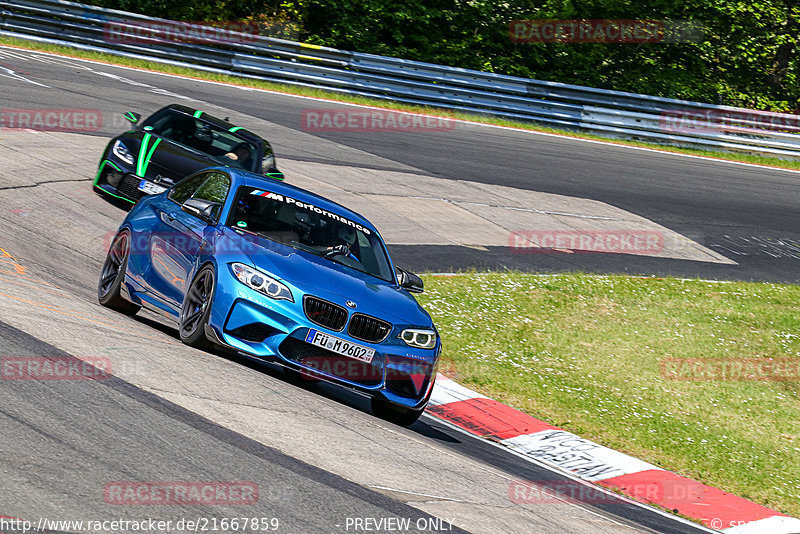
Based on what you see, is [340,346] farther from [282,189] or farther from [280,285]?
[282,189]

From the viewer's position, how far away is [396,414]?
8250mm

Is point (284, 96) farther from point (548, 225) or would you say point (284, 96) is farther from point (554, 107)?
point (548, 225)

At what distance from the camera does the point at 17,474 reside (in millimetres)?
4691

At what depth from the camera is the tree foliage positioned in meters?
30.7

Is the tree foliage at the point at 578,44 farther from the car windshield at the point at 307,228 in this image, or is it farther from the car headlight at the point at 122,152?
the car windshield at the point at 307,228

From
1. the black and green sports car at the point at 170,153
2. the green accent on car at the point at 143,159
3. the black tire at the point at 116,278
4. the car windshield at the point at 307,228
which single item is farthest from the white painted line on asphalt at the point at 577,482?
the green accent on car at the point at 143,159

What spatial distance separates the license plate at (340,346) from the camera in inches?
294

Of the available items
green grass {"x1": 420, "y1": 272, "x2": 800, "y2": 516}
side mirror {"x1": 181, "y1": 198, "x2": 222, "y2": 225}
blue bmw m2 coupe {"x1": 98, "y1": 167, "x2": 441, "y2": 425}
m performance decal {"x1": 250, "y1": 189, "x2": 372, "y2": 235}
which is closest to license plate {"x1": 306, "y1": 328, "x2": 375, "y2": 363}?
blue bmw m2 coupe {"x1": 98, "y1": 167, "x2": 441, "y2": 425}

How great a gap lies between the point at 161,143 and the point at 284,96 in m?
12.3

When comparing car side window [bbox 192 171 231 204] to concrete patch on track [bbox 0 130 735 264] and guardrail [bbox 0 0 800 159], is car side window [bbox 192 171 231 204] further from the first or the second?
guardrail [bbox 0 0 800 159]

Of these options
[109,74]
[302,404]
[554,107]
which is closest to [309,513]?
[302,404]

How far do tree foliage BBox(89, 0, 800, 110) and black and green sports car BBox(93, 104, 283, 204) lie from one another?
16.3m

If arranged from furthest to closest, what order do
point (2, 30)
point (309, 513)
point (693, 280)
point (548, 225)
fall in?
point (2, 30) < point (548, 225) < point (693, 280) < point (309, 513)

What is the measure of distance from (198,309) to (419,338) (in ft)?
5.83
